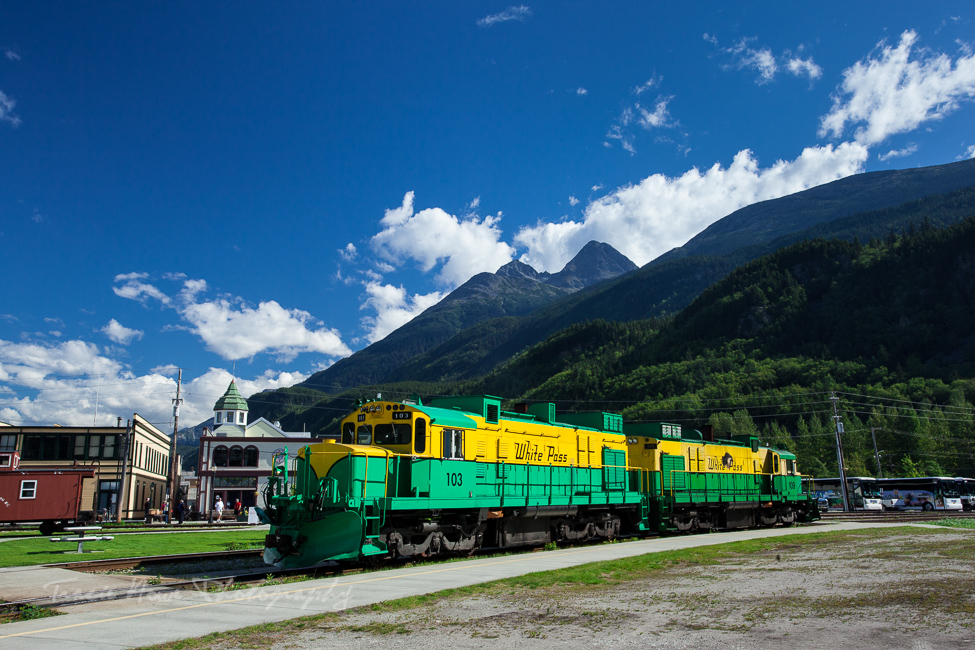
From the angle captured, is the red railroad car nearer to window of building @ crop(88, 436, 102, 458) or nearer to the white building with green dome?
window of building @ crop(88, 436, 102, 458)

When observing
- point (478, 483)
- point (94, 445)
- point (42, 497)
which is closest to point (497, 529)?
point (478, 483)

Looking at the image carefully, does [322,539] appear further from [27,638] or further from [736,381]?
[736,381]

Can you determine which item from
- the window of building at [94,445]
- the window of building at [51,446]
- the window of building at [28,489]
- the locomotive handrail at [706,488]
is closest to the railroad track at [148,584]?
the locomotive handrail at [706,488]

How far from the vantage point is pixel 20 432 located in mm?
56906

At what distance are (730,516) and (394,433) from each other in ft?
71.2

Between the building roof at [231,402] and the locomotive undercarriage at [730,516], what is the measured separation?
76.3m

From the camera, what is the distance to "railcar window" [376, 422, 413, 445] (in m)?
16.4

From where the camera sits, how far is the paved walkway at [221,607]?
852 centimetres

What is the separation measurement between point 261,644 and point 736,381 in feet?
462

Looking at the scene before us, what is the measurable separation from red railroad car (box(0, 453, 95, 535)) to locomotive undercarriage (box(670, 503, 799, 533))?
2889cm

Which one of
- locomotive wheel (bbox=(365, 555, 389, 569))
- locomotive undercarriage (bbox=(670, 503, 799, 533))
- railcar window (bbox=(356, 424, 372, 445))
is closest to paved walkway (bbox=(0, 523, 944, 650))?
locomotive wheel (bbox=(365, 555, 389, 569))

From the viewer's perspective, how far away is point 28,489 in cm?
3130

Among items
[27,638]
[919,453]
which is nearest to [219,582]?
[27,638]

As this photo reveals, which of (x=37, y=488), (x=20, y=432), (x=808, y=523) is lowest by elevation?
(x=808, y=523)
